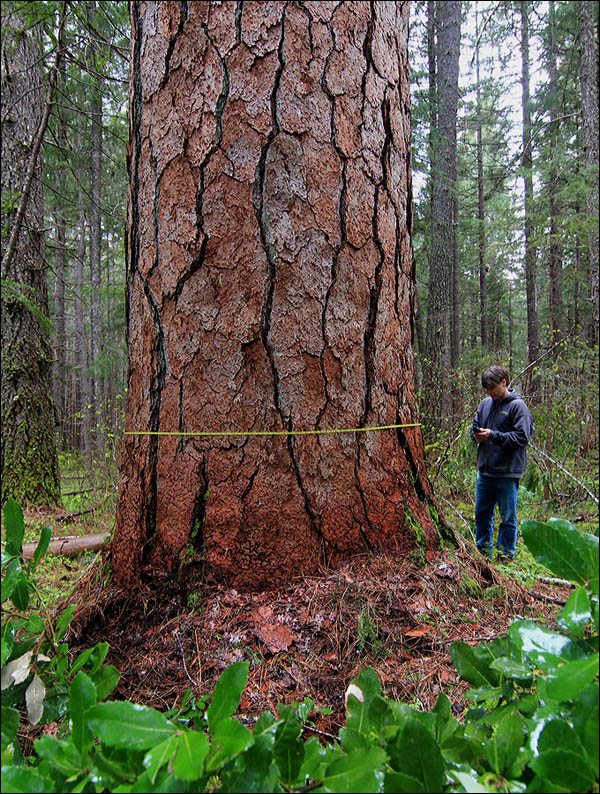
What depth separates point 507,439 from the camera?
4.54 metres

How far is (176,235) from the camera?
5.08 feet

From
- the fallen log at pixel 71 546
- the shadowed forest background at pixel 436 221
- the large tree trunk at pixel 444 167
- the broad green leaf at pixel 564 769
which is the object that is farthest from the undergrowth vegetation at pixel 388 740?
the large tree trunk at pixel 444 167

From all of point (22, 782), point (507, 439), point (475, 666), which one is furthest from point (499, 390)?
point (22, 782)

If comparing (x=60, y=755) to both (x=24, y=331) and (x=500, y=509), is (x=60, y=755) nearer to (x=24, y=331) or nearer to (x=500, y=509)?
(x=500, y=509)

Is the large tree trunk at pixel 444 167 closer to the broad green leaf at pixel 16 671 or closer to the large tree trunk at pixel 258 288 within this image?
the large tree trunk at pixel 258 288

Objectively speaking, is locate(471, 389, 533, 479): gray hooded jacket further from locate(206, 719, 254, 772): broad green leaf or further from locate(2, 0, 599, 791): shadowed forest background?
locate(206, 719, 254, 772): broad green leaf

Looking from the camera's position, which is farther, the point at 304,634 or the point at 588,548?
the point at 304,634

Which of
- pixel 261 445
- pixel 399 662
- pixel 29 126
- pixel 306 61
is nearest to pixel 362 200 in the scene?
pixel 306 61

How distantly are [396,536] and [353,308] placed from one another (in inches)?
29.0

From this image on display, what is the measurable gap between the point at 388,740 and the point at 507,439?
4243 millimetres

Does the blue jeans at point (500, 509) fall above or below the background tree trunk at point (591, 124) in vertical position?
below

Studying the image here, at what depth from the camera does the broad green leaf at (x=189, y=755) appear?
50 cm

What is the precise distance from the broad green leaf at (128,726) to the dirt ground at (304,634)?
29.5 inches

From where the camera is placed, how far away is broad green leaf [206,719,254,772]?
55cm
